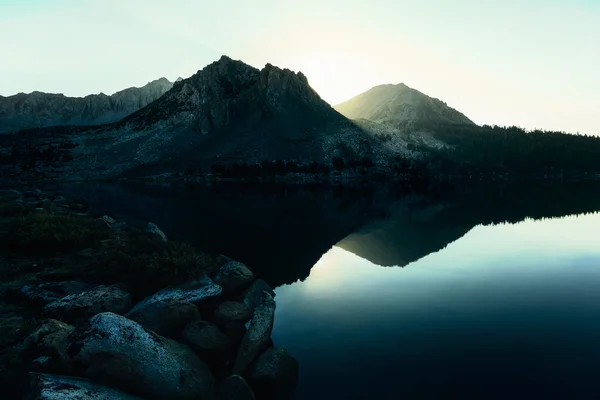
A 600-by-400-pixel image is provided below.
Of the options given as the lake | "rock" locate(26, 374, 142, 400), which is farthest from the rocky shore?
the lake

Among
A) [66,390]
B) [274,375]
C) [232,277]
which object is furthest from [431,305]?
[66,390]

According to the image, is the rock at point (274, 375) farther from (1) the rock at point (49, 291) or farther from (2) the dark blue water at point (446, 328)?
(1) the rock at point (49, 291)

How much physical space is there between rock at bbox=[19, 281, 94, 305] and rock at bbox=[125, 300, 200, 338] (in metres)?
4.75

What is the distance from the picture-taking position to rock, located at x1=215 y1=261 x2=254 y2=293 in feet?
62.8

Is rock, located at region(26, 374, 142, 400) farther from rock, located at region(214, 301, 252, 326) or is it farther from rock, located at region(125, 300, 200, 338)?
rock, located at region(214, 301, 252, 326)

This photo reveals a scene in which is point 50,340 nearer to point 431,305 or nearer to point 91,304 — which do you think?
point 91,304

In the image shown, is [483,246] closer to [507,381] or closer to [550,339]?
[550,339]

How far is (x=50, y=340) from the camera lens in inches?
456

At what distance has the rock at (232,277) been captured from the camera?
754 inches

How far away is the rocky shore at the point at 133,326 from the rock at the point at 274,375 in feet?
0.12

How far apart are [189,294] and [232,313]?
208cm

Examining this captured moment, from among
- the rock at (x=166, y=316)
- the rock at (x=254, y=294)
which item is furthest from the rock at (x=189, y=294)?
the rock at (x=254, y=294)

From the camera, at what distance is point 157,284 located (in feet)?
59.2

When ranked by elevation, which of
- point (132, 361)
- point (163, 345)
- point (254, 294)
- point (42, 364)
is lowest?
point (254, 294)
